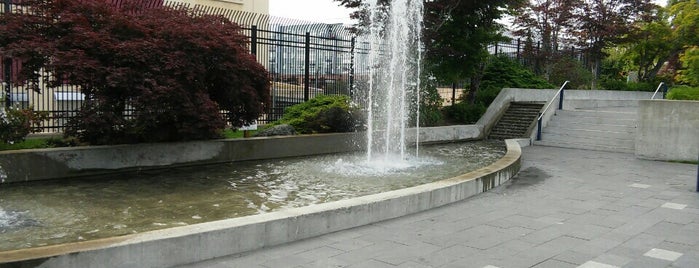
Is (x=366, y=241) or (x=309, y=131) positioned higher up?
(x=309, y=131)

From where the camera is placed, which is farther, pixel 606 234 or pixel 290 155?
pixel 290 155

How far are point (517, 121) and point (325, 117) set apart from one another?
24.2 ft

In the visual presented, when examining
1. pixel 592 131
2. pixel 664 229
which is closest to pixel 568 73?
pixel 592 131

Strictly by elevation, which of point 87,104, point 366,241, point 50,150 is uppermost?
point 87,104

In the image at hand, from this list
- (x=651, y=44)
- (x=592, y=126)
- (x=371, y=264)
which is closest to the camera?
(x=371, y=264)

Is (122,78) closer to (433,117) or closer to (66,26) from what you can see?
(66,26)

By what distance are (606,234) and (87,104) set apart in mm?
7567

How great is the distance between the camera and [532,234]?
6.27m

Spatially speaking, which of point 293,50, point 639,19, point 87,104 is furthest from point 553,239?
point 639,19

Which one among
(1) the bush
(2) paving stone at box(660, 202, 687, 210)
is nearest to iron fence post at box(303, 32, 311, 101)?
(2) paving stone at box(660, 202, 687, 210)

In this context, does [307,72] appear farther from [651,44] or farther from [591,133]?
[651,44]

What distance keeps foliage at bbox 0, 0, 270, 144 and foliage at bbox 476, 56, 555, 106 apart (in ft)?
38.7

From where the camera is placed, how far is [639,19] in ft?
82.7

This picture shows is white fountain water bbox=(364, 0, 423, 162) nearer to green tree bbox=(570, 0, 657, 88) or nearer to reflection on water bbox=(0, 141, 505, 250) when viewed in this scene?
reflection on water bbox=(0, 141, 505, 250)
